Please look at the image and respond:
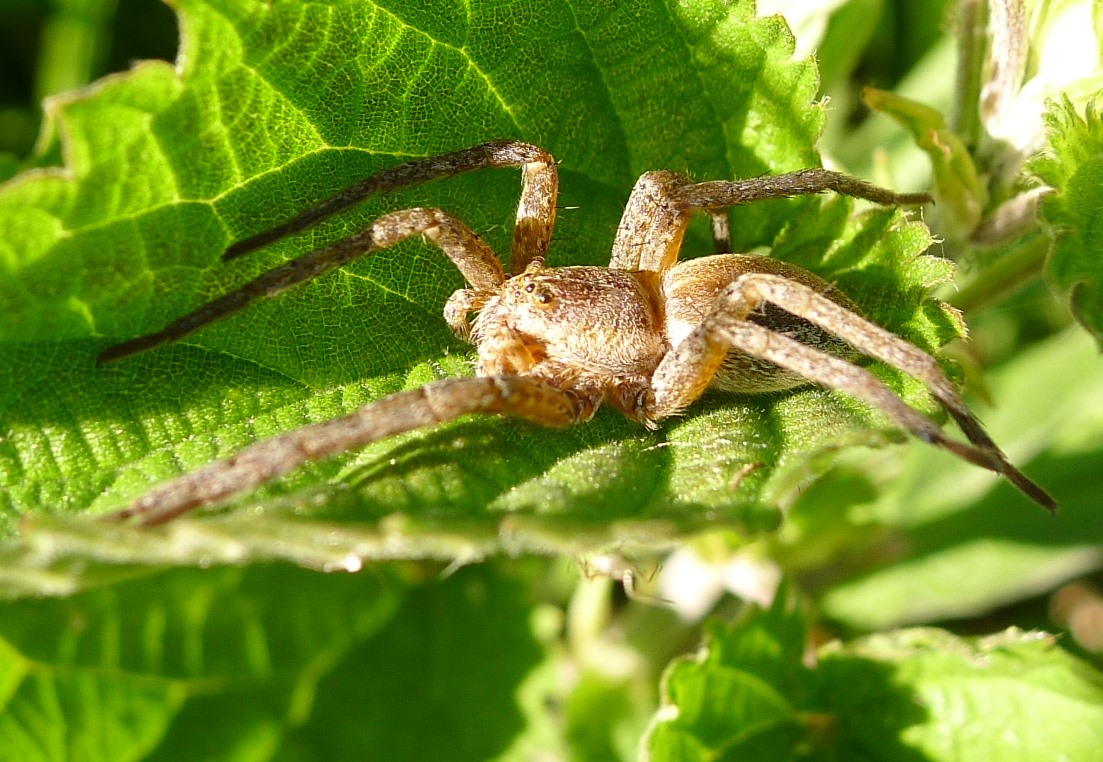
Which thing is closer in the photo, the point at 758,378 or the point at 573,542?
the point at 573,542

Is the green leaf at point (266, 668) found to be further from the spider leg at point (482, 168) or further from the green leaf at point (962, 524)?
the spider leg at point (482, 168)

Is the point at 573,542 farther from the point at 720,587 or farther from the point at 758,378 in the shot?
the point at 720,587

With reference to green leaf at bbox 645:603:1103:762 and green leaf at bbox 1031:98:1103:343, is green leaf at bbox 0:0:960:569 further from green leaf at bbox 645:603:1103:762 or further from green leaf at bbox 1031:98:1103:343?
green leaf at bbox 645:603:1103:762

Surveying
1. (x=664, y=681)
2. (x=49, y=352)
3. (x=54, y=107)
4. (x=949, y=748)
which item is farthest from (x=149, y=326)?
(x=949, y=748)

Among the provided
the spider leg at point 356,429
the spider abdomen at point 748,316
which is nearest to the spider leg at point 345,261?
the spider leg at point 356,429

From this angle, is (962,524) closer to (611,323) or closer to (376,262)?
(611,323)
